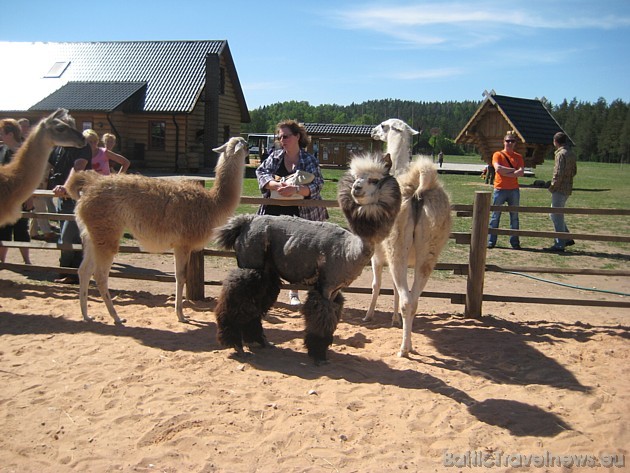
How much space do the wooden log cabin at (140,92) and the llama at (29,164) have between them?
67.2 feet

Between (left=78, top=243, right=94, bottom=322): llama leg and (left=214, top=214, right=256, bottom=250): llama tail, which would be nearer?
(left=214, top=214, right=256, bottom=250): llama tail

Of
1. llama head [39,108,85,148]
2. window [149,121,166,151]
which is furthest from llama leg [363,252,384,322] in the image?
window [149,121,166,151]

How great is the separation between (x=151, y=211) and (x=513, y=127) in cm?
2403

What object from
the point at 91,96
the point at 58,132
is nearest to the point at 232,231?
the point at 58,132

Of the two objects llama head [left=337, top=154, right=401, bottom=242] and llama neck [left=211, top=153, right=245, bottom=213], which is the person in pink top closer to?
llama neck [left=211, top=153, right=245, bottom=213]

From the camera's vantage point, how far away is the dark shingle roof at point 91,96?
25.5 m

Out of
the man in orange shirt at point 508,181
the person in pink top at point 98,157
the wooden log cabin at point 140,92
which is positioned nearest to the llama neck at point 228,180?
the person in pink top at point 98,157

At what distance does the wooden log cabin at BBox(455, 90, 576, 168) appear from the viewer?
26.4 meters

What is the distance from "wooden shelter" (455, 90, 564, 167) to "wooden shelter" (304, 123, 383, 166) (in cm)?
868

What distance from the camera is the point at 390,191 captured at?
419cm

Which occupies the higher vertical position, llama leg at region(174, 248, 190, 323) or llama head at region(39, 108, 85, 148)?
llama head at region(39, 108, 85, 148)

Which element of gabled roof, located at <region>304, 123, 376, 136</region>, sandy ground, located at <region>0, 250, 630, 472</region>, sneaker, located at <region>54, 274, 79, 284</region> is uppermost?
gabled roof, located at <region>304, 123, 376, 136</region>

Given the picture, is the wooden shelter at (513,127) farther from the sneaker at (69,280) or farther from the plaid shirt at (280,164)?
the sneaker at (69,280)

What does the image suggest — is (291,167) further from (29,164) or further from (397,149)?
(29,164)
